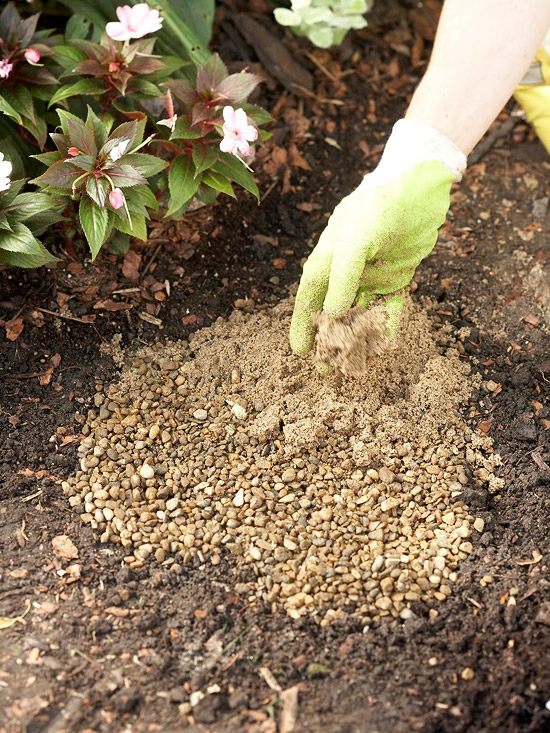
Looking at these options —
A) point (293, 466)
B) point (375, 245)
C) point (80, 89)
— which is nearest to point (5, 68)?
point (80, 89)

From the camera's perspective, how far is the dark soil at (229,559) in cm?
163

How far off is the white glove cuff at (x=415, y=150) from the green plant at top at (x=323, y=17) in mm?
886

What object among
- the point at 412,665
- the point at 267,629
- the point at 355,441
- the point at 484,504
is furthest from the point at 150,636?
the point at 484,504

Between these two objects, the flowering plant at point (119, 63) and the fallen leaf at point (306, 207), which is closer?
the flowering plant at point (119, 63)

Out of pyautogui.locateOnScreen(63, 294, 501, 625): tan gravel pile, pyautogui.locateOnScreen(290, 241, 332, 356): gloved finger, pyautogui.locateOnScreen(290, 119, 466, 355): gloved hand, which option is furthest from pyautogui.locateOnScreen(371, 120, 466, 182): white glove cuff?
pyautogui.locateOnScreen(63, 294, 501, 625): tan gravel pile

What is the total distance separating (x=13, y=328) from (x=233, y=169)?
804 mm

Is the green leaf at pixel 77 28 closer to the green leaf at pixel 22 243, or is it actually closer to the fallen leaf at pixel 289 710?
the green leaf at pixel 22 243

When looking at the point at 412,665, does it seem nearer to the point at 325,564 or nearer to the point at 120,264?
the point at 325,564

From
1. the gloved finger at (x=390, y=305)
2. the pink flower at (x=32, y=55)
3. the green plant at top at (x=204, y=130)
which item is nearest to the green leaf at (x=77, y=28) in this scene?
the pink flower at (x=32, y=55)

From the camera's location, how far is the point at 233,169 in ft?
7.31

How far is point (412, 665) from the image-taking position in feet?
5.55

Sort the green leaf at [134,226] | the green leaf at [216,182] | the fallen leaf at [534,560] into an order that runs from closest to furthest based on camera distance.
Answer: the fallen leaf at [534,560] → the green leaf at [134,226] → the green leaf at [216,182]

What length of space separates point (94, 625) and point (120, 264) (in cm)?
114

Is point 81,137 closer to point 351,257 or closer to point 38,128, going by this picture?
point 38,128
